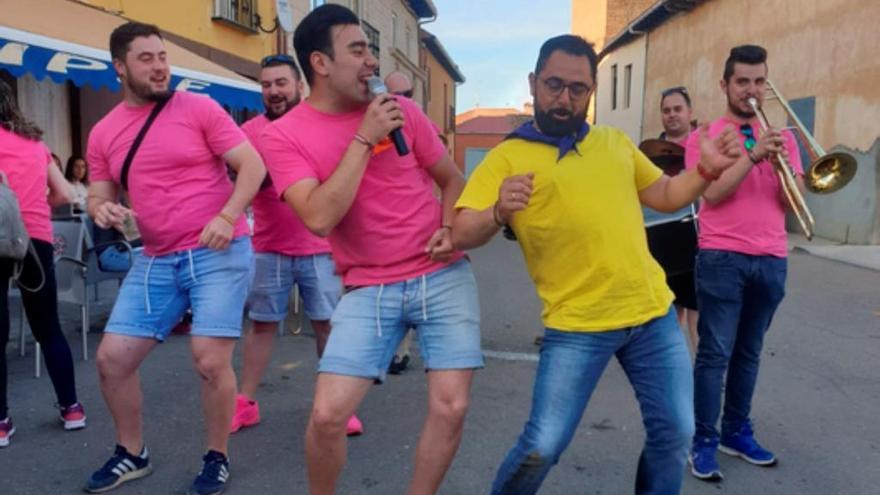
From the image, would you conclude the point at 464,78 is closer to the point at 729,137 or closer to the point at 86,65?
the point at 86,65

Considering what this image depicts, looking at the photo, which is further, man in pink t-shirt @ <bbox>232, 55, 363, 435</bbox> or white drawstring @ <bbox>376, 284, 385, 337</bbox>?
man in pink t-shirt @ <bbox>232, 55, 363, 435</bbox>

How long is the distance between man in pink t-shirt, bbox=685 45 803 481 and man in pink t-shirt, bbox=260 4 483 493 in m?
1.20

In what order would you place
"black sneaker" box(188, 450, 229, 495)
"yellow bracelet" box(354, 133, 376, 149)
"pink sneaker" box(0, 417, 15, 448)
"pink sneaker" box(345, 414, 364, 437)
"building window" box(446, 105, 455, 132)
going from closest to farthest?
"yellow bracelet" box(354, 133, 376, 149) → "black sneaker" box(188, 450, 229, 495) → "pink sneaker" box(0, 417, 15, 448) → "pink sneaker" box(345, 414, 364, 437) → "building window" box(446, 105, 455, 132)

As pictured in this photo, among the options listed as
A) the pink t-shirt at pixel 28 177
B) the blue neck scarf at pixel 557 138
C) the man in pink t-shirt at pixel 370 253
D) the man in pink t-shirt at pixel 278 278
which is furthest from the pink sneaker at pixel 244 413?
the blue neck scarf at pixel 557 138

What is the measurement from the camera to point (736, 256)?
3299 mm

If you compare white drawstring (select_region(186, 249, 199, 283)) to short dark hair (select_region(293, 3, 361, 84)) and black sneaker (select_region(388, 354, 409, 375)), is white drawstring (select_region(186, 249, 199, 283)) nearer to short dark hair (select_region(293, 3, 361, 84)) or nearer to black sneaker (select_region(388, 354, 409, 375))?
short dark hair (select_region(293, 3, 361, 84))

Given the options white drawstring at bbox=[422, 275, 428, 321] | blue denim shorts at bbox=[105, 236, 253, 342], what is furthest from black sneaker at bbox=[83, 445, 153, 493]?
white drawstring at bbox=[422, 275, 428, 321]

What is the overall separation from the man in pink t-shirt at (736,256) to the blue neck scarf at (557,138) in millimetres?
971

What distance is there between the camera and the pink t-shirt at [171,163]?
3.13m

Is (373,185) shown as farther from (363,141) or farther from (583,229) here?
(583,229)

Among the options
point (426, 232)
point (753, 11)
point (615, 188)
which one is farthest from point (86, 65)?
point (753, 11)

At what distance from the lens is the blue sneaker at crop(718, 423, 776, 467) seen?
3.58 m

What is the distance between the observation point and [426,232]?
2660 millimetres

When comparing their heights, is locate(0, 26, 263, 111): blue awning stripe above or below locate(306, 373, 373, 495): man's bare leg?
above
